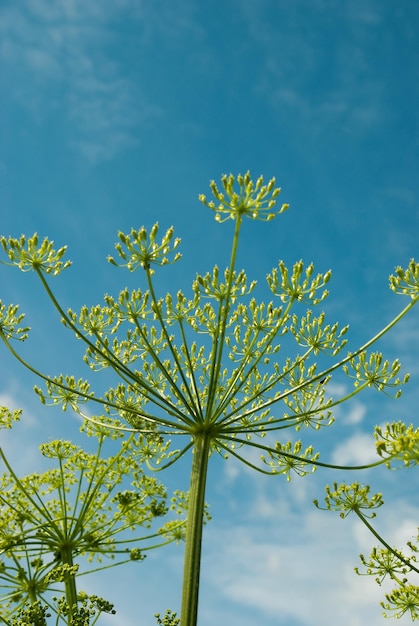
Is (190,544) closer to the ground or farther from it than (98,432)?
closer to the ground

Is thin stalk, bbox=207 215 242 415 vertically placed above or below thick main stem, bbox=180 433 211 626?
above

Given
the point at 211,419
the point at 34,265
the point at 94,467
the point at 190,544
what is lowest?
the point at 190,544

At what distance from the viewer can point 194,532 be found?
1041cm

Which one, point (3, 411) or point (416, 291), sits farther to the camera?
point (3, 411)

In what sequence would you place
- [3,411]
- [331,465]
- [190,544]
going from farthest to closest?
[3,411] → [331,465] → [190,544]

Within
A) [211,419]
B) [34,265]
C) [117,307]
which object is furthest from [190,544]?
[34,265]

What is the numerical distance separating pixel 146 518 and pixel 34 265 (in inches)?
299

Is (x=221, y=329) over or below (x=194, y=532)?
over

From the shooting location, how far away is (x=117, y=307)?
40.4 ft

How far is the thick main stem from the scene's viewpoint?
9.77 m

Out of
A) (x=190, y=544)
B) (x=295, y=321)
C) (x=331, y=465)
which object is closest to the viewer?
(x=190, y=544)

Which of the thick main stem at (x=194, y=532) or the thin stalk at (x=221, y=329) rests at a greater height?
the thin stalk at (x=221, y=329)

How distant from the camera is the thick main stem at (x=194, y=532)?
32.1 ft

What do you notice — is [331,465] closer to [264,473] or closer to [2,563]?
[264,473]
